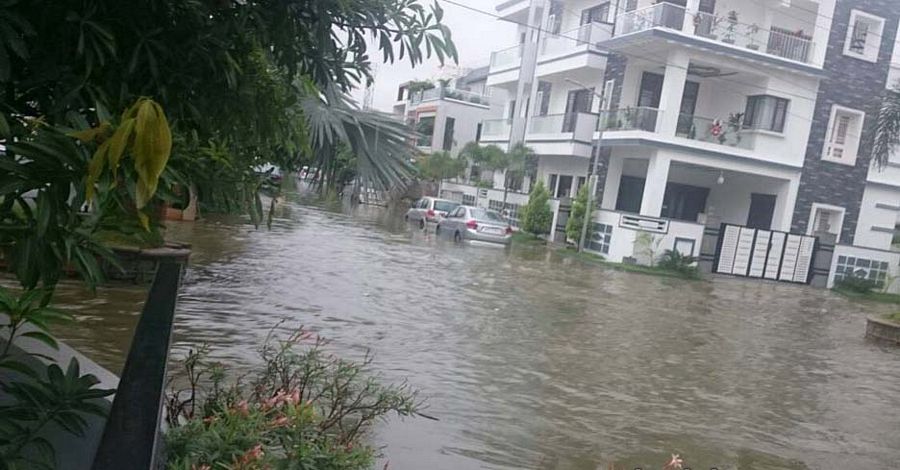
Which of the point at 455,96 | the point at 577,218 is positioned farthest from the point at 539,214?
the point at 455,96

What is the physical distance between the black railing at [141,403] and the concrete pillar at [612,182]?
23.7 metres

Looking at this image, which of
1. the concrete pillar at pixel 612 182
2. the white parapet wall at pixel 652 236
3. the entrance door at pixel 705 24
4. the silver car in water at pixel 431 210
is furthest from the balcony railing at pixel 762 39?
the silver car in water at pixel 431 210

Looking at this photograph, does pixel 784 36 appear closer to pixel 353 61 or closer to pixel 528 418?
pixel 528 418

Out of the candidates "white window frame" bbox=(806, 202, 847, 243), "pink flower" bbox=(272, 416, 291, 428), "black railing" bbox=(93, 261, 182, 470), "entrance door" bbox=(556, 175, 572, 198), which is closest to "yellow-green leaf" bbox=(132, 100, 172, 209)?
"black railing" bbox=(93, 261, 182, 470)

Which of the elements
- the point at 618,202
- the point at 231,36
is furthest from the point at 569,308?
the point at 618,202

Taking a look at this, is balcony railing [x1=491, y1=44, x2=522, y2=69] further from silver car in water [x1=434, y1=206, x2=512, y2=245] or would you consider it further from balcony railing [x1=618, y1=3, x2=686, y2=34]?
silver car in water [x1=434, y1=206, x2=512, y2=245]

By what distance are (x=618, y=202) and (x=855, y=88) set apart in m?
8.42

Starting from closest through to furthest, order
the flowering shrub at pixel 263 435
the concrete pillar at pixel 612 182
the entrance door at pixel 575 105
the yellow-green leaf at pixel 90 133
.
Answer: the yellow-green leaf at pixel 90 133 → the flowering shrub at pixel 263 435 → the concrete pillar at pixel 612 182 → the entrance door at pixel 575 105

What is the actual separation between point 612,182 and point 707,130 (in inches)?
137

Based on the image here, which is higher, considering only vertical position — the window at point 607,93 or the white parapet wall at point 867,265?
the window at point 607,93

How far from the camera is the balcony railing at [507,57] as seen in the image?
108 feet

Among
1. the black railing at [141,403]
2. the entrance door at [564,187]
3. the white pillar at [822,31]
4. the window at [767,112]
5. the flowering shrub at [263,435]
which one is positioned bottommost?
the flowering shrub at [263,435]

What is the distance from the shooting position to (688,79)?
82.9ft

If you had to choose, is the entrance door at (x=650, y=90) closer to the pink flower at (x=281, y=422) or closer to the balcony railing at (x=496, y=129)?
the balcony railing at (x=496, y=129)
